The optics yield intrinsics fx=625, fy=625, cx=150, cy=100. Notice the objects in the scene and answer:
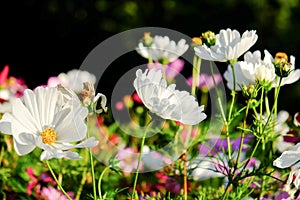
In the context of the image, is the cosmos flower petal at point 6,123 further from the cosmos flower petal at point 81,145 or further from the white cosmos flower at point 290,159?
the white cosmos flower at point 290,159

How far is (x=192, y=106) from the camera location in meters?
0.76

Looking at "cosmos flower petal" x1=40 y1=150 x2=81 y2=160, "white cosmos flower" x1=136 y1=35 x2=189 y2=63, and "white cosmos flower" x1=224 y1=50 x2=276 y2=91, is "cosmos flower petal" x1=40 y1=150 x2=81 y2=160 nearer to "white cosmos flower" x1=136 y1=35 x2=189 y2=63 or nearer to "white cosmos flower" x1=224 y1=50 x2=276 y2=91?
"white cosmos flower" x1=224 y1=50 x2=276 y2=91

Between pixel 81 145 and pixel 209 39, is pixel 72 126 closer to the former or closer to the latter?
pixel 81 145

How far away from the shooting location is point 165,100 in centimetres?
73

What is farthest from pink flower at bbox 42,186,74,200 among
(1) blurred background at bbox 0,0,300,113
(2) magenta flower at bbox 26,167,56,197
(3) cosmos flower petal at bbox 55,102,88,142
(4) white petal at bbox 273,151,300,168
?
(1) blurred background at bbox 0,0,300,113

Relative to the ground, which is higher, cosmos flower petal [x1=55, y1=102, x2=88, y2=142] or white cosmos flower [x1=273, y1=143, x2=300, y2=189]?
A: cosmos flower petal [x1=55, y1=102, x2=88, y2=142]

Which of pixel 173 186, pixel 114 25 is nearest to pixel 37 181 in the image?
pixel 173 186

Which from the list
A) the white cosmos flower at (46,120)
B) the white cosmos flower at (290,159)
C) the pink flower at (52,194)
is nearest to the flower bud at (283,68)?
the white cosmos flower at (290,159)

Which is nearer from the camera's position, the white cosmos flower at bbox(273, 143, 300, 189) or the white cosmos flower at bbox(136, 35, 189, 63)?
the white cosmos flower at bbox(273, 143, 300, 189)

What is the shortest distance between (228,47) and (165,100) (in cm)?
16

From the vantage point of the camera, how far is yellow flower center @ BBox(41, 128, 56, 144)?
0.71 meters

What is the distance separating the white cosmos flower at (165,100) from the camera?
73 cm

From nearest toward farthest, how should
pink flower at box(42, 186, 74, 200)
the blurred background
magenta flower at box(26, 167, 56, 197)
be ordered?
pink flower at box(42, 186, 74, 200)
magenta flower at box(26, 167, 56, 197)
the blurred background

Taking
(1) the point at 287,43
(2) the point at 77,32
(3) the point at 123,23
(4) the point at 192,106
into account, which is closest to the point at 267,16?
(1) the point at 287,43
